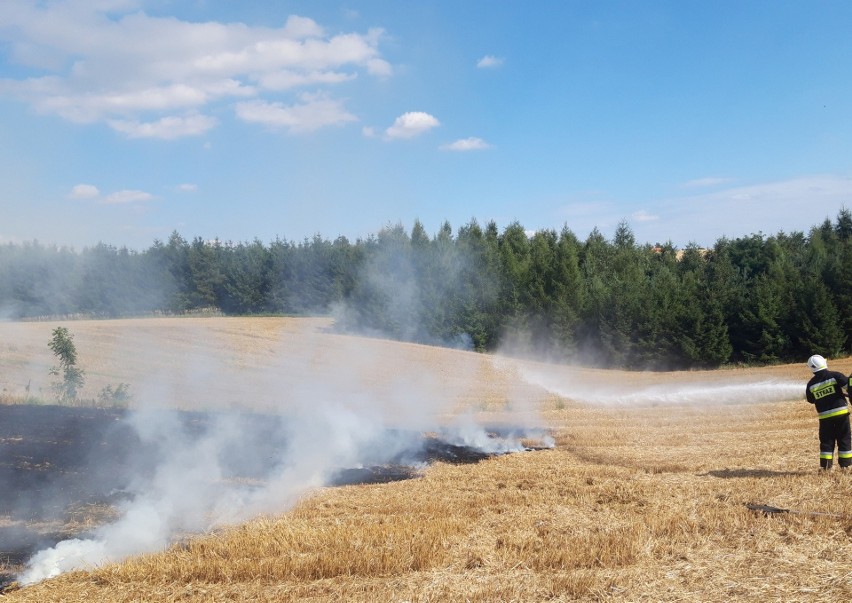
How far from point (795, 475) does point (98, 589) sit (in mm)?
10349

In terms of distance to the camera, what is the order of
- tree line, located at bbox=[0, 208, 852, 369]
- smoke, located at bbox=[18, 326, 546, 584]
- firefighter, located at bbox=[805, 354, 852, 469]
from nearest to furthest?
smoke, located at bbox=[18, 326, 546, 584] → firefighter, located at bbox=[805, 354, 852, 469] → tree line, located at bbox=[0, 208, 852, 369]

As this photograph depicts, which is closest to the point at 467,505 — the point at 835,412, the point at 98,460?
the point at 835,412

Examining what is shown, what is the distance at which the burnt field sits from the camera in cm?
941

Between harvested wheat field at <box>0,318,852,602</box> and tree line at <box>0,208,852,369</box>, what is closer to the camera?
harvested wheat field at <box>0,318,852,602</box>

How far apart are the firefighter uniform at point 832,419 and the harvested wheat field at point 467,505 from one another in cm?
61

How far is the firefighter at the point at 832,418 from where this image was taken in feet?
33.6

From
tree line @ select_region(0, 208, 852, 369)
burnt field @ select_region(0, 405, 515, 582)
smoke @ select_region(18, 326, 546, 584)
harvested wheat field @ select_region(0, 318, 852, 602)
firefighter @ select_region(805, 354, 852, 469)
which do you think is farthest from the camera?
tree line @ select_region(0, 208, 852, 369)

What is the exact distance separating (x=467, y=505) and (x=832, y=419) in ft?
20.7

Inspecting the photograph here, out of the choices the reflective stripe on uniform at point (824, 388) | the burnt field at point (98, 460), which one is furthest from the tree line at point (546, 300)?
the reflective stripe on uniform at point (824, 388)

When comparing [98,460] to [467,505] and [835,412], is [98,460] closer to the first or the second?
[467,505]

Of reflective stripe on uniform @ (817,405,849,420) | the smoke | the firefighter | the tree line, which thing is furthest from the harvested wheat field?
the tree line

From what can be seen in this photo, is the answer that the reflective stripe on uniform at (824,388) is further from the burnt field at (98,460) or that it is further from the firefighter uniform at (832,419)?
the burnt field at (98,460)

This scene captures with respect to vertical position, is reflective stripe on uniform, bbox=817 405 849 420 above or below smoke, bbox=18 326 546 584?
above

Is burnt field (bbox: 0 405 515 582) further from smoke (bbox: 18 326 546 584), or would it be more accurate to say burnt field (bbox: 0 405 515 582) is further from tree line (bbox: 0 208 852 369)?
tree line (bbox: 0 208 852 369)
